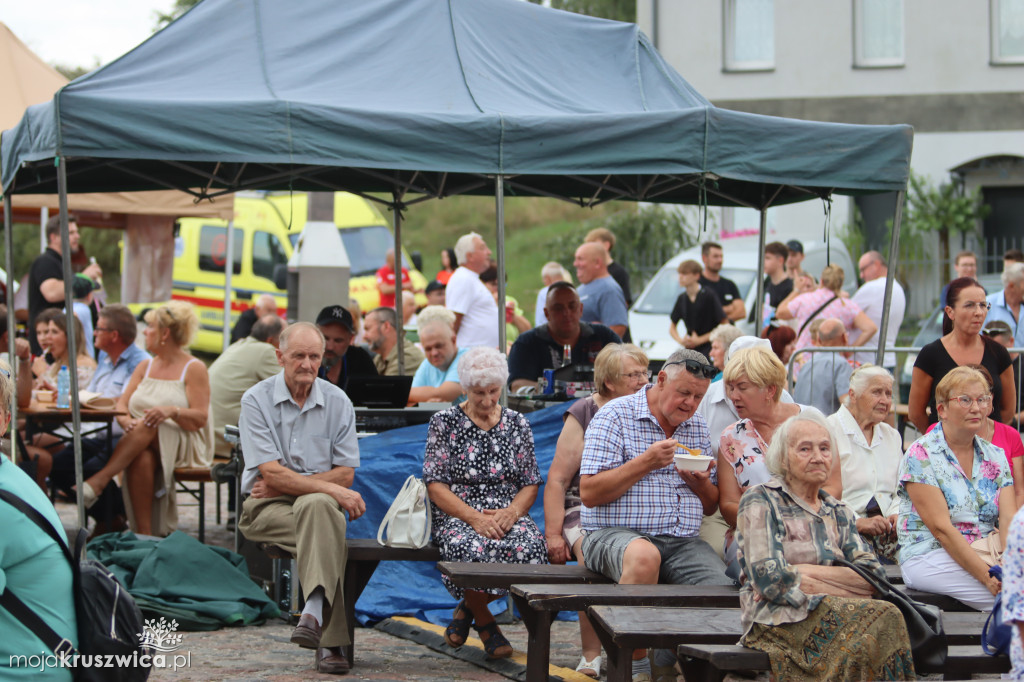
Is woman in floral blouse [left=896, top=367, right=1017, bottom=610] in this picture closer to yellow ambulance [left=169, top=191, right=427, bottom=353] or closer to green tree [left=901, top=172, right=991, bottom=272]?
yellow ambulance [left=169, top=191, right=427, bottom=353]

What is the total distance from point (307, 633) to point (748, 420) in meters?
2.21

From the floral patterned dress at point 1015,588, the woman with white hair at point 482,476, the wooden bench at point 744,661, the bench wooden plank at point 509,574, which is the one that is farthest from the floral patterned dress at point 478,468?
the floral patterned dress at point 1015,588

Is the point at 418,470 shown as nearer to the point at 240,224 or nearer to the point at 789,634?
the point at 789,634

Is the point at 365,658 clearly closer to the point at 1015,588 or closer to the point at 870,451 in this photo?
the point at 870,451

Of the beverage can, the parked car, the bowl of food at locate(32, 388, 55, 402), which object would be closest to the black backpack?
the beverage can

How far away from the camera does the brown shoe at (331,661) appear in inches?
221

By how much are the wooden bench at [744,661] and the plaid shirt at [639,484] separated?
3.43 feet

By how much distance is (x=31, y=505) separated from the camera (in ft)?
11.7

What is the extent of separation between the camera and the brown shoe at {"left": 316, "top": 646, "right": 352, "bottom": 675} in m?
5.62

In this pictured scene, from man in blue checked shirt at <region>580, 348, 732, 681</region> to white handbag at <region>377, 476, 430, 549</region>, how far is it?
0.79 m

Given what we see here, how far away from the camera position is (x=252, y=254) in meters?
20.2

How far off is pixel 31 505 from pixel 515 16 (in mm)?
5522

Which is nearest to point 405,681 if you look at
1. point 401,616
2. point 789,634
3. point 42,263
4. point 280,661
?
point 280,661

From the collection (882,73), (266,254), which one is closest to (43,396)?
(266,254)
